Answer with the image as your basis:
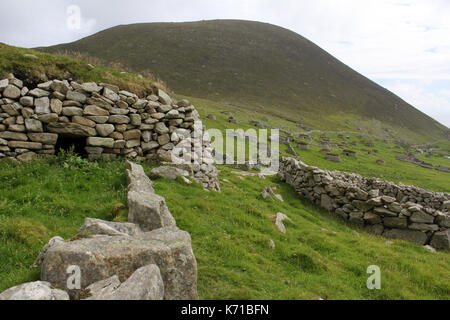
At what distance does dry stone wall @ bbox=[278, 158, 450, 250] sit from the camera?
12.0m

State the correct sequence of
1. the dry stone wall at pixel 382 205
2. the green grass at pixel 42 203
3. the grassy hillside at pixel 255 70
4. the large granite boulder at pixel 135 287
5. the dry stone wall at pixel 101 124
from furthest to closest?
the grassy hillside at pixel 255 70
the dry stone wall at pixel 382 205
the dry stone wall at pixel 101 124
the green grass at pixel 42 203
the large granite boulder at pixel 135 287

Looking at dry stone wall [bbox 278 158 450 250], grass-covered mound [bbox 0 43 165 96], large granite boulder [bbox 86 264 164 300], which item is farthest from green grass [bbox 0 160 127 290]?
dry stone wall [bbox 278 158 450 250]

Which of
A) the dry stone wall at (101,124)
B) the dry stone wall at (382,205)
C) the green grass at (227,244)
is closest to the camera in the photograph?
the green grass at (227,244)

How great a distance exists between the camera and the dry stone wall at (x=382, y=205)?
12000 mm

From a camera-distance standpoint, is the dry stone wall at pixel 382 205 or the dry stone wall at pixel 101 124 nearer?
the dry stone wall at pixel 101 124

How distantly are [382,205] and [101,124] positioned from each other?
13.6 meters

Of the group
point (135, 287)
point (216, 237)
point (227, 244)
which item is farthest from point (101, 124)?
point (135, 287)

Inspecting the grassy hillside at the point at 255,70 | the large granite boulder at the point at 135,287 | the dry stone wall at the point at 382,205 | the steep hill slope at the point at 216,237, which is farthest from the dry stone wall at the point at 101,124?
the grassy hillside at the point at 255,70

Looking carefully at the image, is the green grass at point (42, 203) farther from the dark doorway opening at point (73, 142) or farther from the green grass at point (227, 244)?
the dark doorway opening at point (73, 142)

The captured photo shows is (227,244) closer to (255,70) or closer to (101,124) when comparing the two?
(101,124)

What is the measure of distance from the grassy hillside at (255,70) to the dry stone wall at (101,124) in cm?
7819

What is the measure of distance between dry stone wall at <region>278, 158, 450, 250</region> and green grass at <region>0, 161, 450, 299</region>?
138 cm

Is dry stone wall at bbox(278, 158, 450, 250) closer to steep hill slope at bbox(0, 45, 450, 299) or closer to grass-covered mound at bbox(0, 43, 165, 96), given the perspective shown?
steep hill slope at bbox(0, 45, 450, 299)

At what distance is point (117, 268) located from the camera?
4355 millimetres
